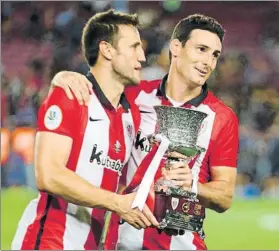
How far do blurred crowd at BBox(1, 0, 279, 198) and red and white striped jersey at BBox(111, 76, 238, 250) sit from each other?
0.23 m

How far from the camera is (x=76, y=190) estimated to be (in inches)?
97.0

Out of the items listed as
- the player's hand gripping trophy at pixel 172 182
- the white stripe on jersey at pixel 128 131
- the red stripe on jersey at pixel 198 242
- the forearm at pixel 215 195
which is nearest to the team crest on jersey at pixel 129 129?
the white stripe on jersey at pixel 128 131

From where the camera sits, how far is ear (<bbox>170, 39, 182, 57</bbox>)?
270 centimetres

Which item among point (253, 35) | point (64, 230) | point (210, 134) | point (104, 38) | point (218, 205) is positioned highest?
point (253, 35)

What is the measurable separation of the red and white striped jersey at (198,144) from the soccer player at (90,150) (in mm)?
47

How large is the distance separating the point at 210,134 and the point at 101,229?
43cm

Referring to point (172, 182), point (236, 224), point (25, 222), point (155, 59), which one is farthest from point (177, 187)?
point (236, 224)

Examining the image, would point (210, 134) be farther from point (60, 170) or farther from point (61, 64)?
point (61, 64)

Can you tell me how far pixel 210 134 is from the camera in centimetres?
266

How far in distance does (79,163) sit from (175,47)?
479 millimetres

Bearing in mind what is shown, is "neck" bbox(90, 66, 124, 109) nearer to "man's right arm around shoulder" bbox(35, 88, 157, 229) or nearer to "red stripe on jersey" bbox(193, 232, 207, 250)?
"man's right arm around shoulder" bbox(35, 88, 157, 229)

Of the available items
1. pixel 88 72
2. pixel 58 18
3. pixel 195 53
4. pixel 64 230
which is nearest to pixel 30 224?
pixel 64 230

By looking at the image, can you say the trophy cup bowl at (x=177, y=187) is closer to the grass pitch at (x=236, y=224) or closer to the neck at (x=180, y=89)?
the neck at (x=180, y=89)

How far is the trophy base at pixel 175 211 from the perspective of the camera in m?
2.43
